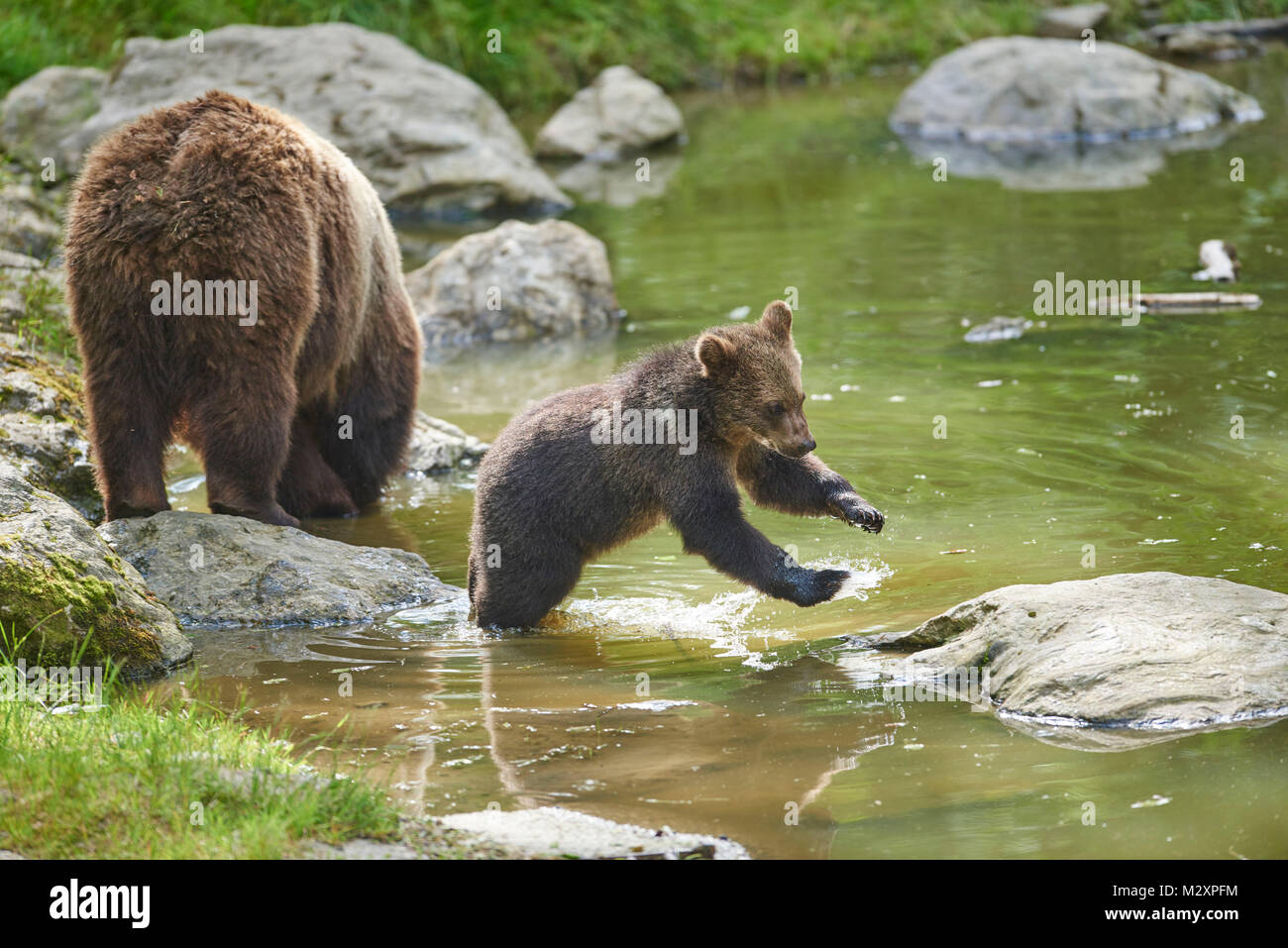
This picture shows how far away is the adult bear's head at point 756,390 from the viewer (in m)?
7.02

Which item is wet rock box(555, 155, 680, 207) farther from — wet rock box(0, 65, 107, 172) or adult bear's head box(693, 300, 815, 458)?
adult bear's head box(693, 300, 815, 458)

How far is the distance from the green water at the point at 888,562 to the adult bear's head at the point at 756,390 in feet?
2.96

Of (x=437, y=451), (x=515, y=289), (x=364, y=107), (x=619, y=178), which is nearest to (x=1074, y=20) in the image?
(x=619, y=178)

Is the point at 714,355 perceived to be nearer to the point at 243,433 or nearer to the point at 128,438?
the point at 243,433

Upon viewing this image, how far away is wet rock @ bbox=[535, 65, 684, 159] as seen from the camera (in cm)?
2292

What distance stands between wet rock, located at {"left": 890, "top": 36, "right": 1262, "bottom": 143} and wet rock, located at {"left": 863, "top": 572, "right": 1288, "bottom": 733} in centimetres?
1628

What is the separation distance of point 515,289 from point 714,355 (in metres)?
7.05

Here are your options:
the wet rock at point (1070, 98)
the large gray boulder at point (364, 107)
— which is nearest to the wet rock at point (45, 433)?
the large gray boulder at point (364, 107)

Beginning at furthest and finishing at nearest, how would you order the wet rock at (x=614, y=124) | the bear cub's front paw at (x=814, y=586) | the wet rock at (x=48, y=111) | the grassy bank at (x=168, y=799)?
the wet rock at (x=614, y=124), the wet rock at (x=48, y=111), the bear cub's front paw at (x=814, y=586), the grassy bank at (x=168, y=799)

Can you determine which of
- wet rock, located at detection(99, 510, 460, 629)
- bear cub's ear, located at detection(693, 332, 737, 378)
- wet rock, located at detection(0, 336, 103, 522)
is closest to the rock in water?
bear cub's ear, located at detection(693, 332, 737, 378)

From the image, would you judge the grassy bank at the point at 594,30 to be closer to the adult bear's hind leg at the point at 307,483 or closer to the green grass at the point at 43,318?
the green grass at the point at 43,318

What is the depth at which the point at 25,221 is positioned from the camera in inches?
541

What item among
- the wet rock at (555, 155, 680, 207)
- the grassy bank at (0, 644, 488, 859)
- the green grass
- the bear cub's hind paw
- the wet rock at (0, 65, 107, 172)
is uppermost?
the wet rock at (0, 65, 107, 172)

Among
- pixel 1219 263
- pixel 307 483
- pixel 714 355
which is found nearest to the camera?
pixel 714 355
